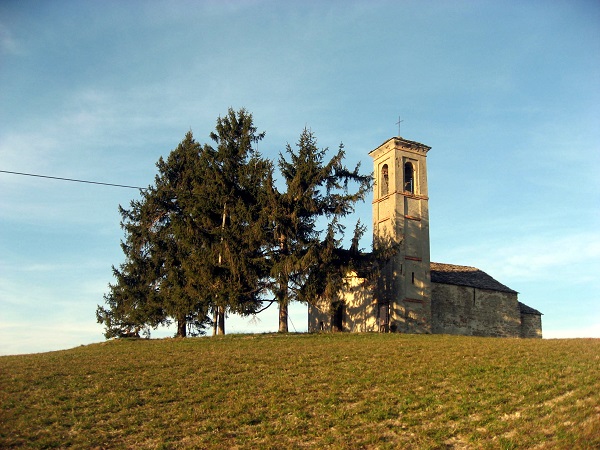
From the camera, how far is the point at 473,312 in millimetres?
35312

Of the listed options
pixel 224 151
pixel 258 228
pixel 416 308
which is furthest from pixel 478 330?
pixel 224 151

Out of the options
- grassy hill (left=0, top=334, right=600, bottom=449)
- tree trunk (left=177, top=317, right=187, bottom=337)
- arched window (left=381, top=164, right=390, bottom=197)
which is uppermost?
arched window (left=381, top=164, right=390, bottom=197)

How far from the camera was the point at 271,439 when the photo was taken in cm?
1154

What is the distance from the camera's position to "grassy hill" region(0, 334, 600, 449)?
1148cm

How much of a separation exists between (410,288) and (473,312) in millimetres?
5775

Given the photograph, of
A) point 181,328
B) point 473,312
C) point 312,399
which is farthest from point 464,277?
point 312,399

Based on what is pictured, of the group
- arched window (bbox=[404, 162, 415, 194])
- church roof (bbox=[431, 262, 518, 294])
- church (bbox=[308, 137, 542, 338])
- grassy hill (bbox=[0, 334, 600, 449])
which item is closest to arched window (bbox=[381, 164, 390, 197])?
church (bbox=[308, 137, 542, 338])

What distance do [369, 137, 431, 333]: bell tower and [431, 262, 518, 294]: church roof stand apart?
2.18 metres

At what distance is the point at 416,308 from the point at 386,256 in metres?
4.66

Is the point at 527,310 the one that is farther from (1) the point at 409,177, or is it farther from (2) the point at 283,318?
(2) the point at 283,318

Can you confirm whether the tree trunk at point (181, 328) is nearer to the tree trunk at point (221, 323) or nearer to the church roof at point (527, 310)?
the tree trunk at point (221, 323)

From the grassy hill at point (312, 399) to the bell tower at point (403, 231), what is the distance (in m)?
11.2

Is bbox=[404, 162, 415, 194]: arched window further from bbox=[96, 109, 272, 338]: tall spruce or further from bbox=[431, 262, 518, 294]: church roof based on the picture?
bbox=[96, 109, 272, 338]: tall spruce

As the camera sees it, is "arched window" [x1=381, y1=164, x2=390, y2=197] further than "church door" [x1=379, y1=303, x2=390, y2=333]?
Yes
